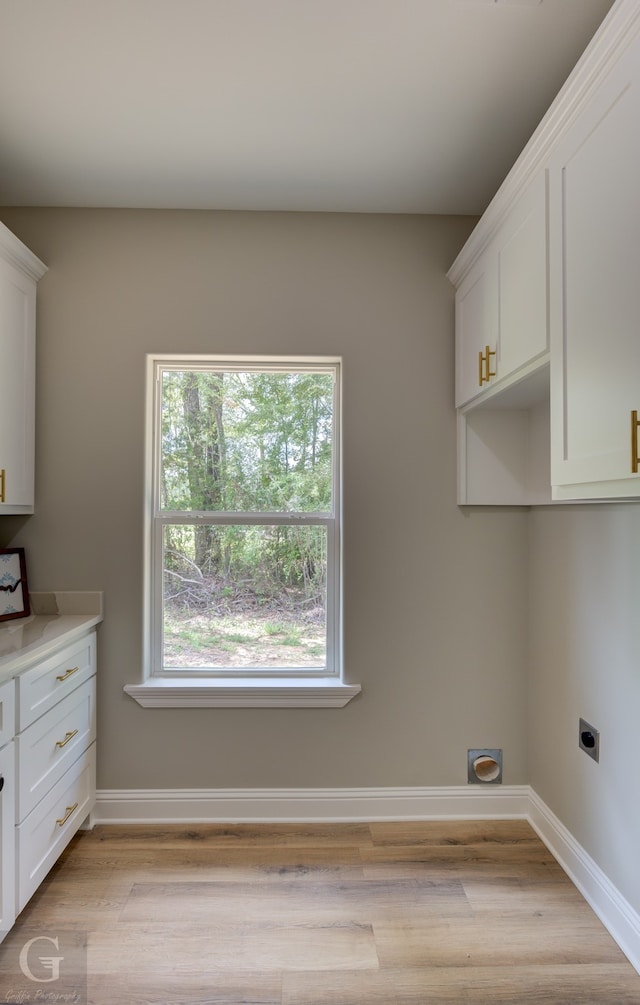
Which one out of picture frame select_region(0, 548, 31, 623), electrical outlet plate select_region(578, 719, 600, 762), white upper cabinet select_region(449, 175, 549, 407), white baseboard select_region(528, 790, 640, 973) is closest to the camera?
white upper cabinet select_region(449, 175, 549, 407)

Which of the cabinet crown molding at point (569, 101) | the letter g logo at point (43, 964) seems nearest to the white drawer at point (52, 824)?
the letter g logo at point (43, 964)

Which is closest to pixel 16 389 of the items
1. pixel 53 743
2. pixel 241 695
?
pixel 53 743

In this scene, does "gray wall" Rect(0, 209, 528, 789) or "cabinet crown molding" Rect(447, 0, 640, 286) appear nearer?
"cabinet crown molding" Rect(447, 0, 640, 286)

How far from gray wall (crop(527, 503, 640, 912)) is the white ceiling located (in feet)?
4.45

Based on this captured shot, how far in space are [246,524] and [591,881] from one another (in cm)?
182

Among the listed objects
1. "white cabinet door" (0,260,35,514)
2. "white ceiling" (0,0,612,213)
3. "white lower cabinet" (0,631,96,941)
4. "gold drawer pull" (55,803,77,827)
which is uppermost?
"white ceiling" (0,0,612,213)

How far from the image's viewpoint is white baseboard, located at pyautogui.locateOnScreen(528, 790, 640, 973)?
1.73 m

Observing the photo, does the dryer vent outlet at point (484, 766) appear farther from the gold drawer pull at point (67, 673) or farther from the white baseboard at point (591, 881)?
the gold drawer pull at point (67, 673)

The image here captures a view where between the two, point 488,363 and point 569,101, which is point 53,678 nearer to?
point 488,363

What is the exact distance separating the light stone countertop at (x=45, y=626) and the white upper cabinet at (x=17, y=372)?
406 millimetres

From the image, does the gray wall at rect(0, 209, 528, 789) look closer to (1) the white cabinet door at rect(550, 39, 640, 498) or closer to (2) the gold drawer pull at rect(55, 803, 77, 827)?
(2) the gold drawer pull at rect(55, 803, 77, 827)

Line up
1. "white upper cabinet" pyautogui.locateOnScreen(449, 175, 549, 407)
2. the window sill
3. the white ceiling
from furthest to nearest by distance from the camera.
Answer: the window sill < "white upper cabinet" pyautogui.locateOnScreen(449, 175, 549, 407) < the white ceiling

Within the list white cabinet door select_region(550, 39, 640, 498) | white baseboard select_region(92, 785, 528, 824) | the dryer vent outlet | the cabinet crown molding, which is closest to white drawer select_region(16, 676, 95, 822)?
white baseboard select_region(92, 785, 528, 824)

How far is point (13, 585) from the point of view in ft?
7.69
